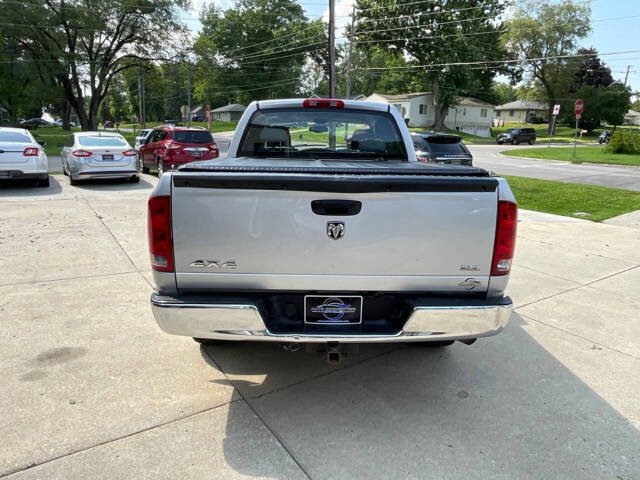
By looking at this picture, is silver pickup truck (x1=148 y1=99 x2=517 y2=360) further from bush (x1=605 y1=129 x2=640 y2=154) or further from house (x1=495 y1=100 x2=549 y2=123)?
house (x1=495 y1=100 x2=549 y2=123)

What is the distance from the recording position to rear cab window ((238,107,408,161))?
4.49m

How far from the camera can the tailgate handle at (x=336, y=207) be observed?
253cm

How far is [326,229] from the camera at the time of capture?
8.36ft

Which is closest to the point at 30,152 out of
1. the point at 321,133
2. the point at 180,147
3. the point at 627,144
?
the point at 180,147

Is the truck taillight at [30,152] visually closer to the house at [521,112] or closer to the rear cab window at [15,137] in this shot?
the rear cab window at [15,137]

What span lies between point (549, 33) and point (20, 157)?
67298mm

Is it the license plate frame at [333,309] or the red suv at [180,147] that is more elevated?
the red suv at [180,147]

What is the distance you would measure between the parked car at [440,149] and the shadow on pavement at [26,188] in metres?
9.23

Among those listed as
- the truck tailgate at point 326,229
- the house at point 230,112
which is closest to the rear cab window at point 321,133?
the truck tailgate at point 326,229

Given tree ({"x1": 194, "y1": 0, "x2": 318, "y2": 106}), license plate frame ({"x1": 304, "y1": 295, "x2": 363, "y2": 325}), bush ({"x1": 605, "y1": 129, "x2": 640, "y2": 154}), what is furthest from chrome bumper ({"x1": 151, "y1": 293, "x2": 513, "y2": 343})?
tree ({"x1": 194, "y1": 0, "x2": 318, "y2": 106})

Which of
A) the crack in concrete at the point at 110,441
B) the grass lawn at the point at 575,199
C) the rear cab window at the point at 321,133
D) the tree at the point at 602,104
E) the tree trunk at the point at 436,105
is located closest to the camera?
the crack in concrete at the point at 110,441

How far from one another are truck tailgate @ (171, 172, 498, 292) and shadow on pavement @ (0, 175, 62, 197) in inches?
409

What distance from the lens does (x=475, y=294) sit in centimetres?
272

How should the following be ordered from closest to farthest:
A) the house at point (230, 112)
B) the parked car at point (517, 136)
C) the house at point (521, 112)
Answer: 1. the parked car at point (517, 136)
2. the house at point (521, 112)
3. the house at point (230, 112)
